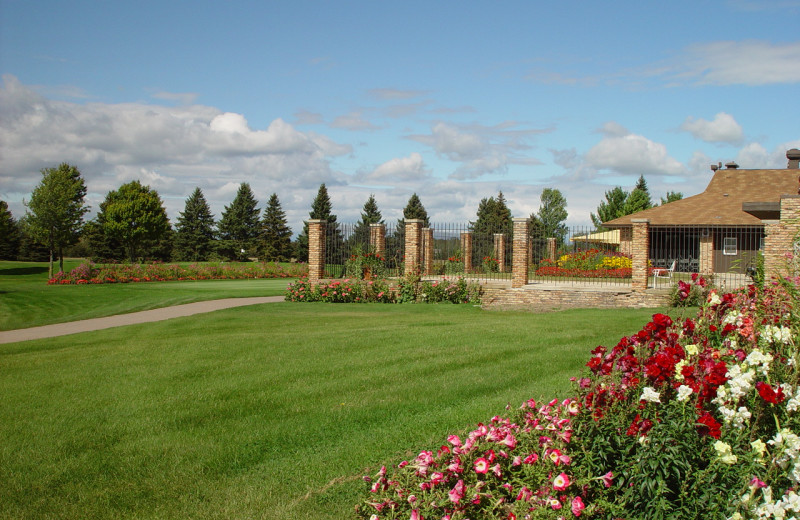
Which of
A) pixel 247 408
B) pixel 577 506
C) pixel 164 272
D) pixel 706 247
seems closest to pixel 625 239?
pixel 706 247

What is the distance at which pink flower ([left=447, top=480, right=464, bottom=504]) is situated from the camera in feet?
10.7

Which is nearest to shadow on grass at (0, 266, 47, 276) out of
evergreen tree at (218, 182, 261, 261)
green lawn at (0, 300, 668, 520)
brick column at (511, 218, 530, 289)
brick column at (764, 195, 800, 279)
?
evergreen tree at (218, 182, 261, 261)

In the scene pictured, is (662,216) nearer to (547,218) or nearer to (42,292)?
(547,218)

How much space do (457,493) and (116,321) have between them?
12340 mm

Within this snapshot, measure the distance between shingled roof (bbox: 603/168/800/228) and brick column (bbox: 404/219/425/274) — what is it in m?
13.6

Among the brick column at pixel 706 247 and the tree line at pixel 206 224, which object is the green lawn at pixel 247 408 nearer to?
the brick column at pixel 706 247

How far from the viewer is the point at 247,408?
18.7 feet

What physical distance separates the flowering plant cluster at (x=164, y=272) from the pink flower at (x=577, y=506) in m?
27.5

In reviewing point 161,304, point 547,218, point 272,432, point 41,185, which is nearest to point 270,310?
point 161,304

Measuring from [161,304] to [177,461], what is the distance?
1330 cm

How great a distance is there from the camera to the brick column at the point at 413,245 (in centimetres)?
1753

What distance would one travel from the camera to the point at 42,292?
21.8 m

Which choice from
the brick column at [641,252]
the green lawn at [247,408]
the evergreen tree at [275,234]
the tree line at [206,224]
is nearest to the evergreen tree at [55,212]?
the tree line at [206,224]

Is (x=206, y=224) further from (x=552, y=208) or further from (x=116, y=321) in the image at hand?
(x=116, y=321)
